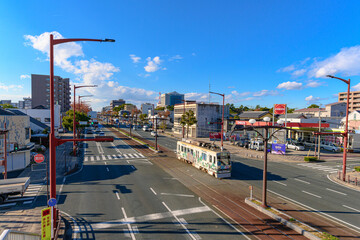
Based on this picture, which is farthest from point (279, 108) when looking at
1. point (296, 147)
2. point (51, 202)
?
point (51, 202)

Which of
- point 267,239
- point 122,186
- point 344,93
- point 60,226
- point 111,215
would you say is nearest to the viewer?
point 267,239

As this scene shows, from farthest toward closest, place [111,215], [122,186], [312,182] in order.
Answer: [312,182], [122,186], [111,215]

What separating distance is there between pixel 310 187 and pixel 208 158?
36.6ft

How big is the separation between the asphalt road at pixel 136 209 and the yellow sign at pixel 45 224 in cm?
187

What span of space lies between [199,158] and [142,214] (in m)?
14.4

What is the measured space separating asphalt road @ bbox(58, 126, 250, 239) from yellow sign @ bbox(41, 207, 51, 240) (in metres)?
1.87

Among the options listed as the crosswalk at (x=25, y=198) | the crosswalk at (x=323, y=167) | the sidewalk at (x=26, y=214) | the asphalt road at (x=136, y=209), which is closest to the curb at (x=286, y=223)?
the asphalt road at (x=136, y=209)

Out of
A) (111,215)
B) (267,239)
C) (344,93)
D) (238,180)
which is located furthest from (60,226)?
(344,93)

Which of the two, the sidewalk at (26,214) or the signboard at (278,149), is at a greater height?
the signboard at (278,149)

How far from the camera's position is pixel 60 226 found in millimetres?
13086

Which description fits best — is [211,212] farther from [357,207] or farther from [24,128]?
[24,128]

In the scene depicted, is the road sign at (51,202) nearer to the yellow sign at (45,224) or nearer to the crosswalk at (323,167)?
the yellow sign at (45,224)

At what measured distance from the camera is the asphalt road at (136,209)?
12500 millimetres

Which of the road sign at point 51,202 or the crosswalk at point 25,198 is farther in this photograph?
the crosswalk at point 25,198
